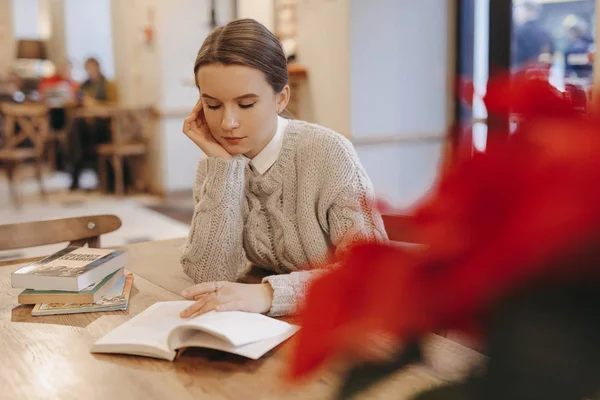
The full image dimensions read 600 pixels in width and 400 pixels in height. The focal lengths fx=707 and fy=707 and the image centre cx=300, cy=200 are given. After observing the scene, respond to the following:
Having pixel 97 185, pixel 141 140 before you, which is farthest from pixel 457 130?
pixel 97 185

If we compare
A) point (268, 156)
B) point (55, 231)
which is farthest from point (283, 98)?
point (55, 231)

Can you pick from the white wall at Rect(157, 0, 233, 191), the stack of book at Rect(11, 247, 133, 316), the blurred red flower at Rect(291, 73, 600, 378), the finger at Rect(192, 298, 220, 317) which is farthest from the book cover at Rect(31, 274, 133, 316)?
the white wall at Rect(157, 0, 233, 191)

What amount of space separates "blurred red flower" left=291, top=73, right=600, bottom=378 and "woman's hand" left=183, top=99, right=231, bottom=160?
135 cm

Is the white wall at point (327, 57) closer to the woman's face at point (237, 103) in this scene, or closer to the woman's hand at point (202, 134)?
the woman's hand at point (202, 134)

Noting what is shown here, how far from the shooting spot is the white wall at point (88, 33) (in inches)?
392

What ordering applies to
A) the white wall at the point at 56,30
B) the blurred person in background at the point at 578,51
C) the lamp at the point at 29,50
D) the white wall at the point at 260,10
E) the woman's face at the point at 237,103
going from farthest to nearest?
the lamp at the point at 29,50 < the white wall at the point at 56,30 < the white wall at the point at 260,10 < the blurred person in background at the point at 578,51 < the woman's face at the point at 237,103

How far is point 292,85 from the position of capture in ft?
14.6

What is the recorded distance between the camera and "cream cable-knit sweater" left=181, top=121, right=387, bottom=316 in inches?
60.9

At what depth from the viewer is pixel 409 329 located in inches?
11.2

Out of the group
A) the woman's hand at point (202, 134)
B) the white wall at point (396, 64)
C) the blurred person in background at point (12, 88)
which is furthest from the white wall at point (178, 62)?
the woman's hand at point (202, 134)

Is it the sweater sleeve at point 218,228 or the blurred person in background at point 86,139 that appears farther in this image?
the blurred person in background at point 86,139

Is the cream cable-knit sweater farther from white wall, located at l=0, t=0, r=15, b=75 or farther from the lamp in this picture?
white wall, located at l=0, t=0, r=15, b=75

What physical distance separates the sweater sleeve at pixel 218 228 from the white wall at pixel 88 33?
8.87m

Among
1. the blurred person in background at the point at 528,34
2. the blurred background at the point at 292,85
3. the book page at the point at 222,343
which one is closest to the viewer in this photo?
the book page at the point at 222,343
